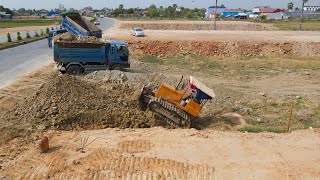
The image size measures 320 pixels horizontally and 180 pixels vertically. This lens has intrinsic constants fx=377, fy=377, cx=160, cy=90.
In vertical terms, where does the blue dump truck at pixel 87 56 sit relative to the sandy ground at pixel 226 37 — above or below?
above

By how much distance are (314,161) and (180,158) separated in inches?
145

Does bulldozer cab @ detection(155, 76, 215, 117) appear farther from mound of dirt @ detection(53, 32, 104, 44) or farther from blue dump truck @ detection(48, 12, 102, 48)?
blue dump truck @ detection(48, 12, 102, 48)

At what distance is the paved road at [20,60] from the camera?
20241mm

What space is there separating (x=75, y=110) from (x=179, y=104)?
355cm

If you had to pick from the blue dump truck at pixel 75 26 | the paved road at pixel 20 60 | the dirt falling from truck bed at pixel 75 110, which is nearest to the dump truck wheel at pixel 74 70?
the paved road at pixel 20 60

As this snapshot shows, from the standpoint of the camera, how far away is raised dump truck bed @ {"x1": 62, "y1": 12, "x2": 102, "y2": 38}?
23.9 m

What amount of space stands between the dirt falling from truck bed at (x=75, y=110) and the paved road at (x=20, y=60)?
5.57 meters

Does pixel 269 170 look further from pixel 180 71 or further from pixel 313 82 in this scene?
pixel 180 71

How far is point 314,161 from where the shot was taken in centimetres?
1028

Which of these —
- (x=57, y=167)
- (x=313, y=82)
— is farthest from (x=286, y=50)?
(x=57, y=167)

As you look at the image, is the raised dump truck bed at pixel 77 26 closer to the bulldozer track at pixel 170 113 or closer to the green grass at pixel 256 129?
the bulldozer track at pixel 170 113

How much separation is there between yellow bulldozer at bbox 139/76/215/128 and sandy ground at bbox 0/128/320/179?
671 mm

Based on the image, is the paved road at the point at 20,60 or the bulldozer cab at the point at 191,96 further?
the paved road at the point at 20,60

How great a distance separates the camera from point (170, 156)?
10.2 metres
